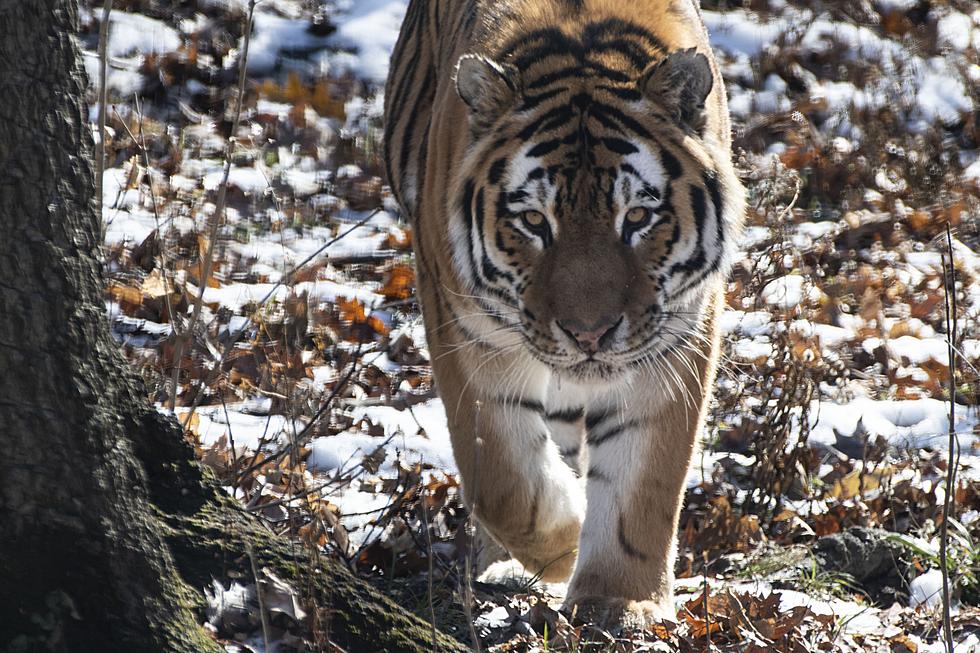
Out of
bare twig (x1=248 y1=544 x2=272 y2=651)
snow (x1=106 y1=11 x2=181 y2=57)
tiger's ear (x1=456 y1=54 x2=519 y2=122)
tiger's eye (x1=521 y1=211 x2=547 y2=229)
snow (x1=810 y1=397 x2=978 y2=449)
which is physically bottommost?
bare twig (x1=248 y1=544 x2=272 y2=651)

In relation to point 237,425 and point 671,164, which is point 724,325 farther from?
point 237,425

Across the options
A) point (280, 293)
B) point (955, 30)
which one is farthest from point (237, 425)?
point (955, 30)

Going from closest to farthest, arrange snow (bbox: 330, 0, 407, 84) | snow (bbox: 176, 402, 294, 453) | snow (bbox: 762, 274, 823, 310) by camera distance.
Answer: snow (bbox: 176, 402, 294, 453)
snow (bbox: 762, 274, 823, 310)
snow (bbox: 330, 0, 407, 84)

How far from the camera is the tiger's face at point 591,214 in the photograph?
3.26 metres

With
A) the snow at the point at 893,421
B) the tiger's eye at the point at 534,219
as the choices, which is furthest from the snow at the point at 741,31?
the tiger's eye at the point at 534,219

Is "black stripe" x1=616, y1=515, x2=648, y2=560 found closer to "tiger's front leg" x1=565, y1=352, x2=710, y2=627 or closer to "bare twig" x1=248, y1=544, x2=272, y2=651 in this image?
"tiger's front leg" x1=565, y1=352, x2=710, y2=627

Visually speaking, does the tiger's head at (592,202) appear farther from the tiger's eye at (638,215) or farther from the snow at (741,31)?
the snow at (741,31)

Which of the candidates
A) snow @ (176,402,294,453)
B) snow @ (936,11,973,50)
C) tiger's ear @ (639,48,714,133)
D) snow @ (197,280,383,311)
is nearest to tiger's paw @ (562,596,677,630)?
snow @ (176,402,294,453)

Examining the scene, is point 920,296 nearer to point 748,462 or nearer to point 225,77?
point 748,462

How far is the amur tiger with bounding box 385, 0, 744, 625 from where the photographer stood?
3.29 meters

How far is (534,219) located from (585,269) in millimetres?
260

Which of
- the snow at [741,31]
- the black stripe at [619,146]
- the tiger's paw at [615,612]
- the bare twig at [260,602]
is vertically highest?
Result: the snow at [741,31]

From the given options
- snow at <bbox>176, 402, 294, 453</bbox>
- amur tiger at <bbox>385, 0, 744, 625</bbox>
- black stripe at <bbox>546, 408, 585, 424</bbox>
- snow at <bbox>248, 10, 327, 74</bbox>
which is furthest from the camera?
snow at <bbox>248, 10, 327, 74</bbox>

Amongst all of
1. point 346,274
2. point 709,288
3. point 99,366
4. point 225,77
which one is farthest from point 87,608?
point 225,77
